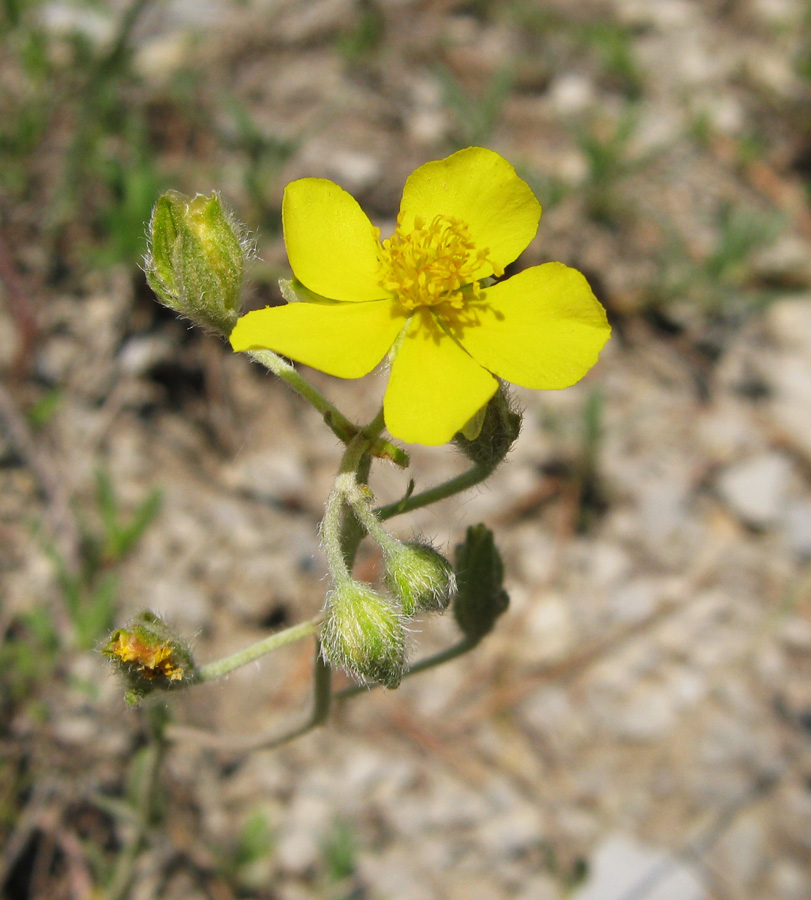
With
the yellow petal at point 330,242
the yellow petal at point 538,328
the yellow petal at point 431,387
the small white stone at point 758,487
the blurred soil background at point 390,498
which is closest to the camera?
the yellow petal at point 431,387

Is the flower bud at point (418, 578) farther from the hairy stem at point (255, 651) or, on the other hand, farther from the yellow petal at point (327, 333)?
the yellow petal at point (327, 333)

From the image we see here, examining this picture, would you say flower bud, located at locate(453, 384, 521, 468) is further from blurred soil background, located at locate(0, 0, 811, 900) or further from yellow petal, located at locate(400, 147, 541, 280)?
blurred soil background, located at locate(0, 0, 811, 900)

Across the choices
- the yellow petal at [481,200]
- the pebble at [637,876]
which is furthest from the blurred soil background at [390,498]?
the yellow petal at [481,200]

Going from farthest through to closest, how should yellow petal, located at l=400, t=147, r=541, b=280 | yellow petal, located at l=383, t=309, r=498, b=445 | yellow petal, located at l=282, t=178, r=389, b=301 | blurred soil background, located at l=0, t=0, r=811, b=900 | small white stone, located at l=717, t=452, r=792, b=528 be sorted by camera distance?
small white stone, located at l=717, t=452, r=792, b=528 → blurred soil background, located at l=0, t=0, r=811, b=900 → yellow petal, located at l=400, t=147, r=541, b=280 → yellow petal, located at l=282, t=178, r=389, b=301 → yellow petal, located at l=383, t=309, r=498, b=445

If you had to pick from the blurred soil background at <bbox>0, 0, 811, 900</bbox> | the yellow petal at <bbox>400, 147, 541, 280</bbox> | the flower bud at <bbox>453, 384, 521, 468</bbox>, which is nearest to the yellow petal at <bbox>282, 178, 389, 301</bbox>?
the yellow petal at <bbox>400, 147, 541, 280</bbox>

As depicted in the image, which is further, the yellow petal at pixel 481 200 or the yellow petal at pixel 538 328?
the yellow petal at pixel 481 200

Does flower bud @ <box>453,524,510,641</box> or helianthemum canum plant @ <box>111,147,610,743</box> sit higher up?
helianthemum canum plant @ <box>111,147,610,743</box>

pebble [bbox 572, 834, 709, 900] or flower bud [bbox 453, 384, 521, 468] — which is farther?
pebble [bbox 572, 834, 709, 900]
